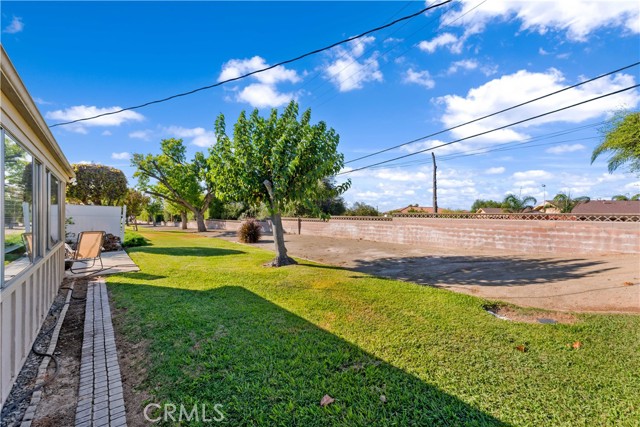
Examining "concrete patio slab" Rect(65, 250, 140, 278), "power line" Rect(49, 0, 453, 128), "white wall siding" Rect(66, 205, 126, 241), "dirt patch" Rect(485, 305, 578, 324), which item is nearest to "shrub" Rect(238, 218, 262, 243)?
"white wall siding" Rect(66, 205, 126, 241)

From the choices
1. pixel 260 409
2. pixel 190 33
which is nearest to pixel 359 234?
pixel 190 33

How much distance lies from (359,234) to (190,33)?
13.6 m

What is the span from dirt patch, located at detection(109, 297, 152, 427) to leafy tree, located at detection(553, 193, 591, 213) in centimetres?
3633

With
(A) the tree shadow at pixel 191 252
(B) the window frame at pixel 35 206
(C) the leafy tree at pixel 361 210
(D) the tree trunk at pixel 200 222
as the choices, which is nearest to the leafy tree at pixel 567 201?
(C) the leafy tree at pixel 361 210

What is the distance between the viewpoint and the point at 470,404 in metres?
2.41

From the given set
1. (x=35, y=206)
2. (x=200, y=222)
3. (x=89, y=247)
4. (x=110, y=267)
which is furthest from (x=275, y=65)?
(x=200, y=222)

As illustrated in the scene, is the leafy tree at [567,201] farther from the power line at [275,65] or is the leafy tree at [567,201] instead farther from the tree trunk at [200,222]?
the tree trunk at [200,222]

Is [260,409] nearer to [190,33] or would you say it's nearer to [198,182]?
[190,33]

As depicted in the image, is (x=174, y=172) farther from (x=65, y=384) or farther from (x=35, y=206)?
(x=65, y=384)

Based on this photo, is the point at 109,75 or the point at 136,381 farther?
the point at 109,75

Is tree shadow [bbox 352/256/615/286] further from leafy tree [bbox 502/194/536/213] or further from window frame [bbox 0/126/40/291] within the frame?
leafy tree [bbox 502/194/536/213]

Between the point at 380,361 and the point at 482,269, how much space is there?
262 inches
